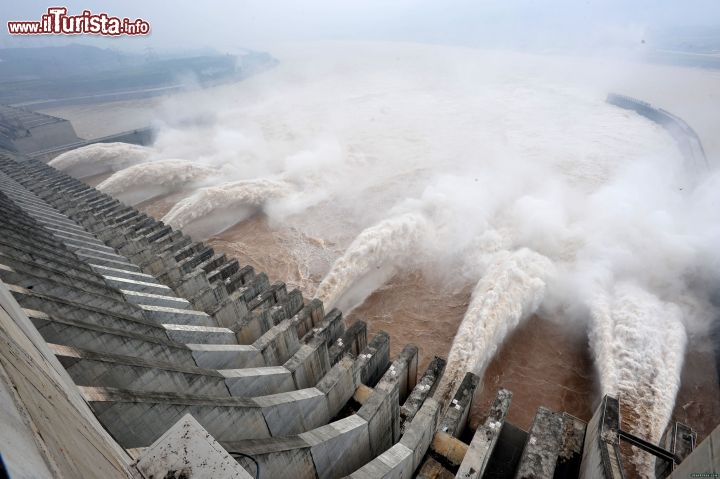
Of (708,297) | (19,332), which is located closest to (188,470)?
(19,332)

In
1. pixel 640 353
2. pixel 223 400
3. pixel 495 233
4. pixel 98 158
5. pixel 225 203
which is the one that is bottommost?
pixel 98 158

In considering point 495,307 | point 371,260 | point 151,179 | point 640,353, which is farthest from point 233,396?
point 151,179

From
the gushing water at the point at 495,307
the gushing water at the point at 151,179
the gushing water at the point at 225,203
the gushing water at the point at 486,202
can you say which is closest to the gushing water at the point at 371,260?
the gushing water at the point at 486,202

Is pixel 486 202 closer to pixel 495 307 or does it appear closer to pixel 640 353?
pixel 495 307

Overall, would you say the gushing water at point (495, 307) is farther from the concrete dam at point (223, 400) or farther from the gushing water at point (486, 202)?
the concrete dam at point (223, 400)

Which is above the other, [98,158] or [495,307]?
[495,307]
